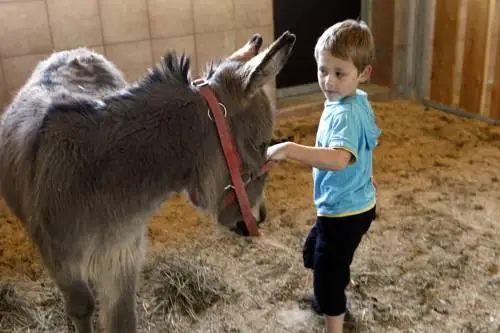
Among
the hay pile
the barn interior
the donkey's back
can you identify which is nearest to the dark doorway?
the barn interior

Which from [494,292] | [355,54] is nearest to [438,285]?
[494,292]

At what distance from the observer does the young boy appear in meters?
1.52

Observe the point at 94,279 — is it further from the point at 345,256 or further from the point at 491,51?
the point at 491,51

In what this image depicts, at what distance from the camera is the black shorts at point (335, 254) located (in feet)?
5.56

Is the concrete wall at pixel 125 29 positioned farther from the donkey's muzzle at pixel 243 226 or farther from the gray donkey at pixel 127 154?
the donkey's muzzle at pixel 243 226

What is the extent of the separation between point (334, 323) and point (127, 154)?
950mm

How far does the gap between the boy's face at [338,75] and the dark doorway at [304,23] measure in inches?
109

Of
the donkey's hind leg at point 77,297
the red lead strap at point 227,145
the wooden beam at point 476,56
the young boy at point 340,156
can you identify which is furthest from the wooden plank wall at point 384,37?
the donkey's hind leg at point 77,297

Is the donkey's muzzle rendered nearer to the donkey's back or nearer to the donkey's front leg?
the donkey's front leg

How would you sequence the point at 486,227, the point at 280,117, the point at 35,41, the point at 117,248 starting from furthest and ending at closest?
1. the point at 280,117
2. the point at 35,41
3. the point at 486,227
4. the point at 117,248

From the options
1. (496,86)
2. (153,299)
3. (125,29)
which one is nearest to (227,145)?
(153,299)

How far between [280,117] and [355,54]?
102 inches

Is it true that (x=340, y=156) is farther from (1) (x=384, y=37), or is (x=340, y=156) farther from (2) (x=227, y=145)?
(1) (x=384, y=37)

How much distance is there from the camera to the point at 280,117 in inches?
162
